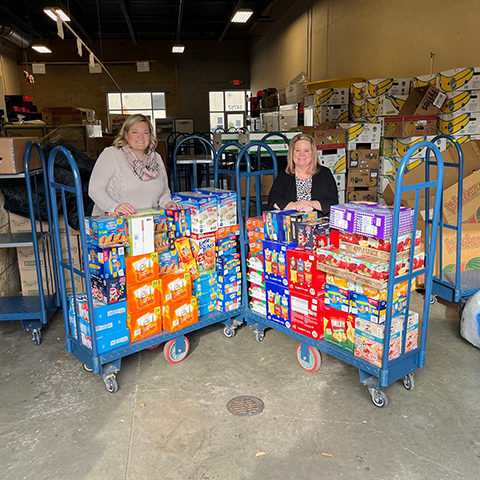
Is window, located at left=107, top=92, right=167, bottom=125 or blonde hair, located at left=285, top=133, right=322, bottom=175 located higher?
window, located at left=107, top=92, right=167, bottom=125

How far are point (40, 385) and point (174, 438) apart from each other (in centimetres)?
112

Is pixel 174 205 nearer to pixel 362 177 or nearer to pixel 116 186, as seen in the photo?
pixel 116 186

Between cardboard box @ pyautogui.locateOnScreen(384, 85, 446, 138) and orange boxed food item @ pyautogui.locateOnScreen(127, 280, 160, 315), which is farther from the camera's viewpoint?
cardboard box @ pyautogui.locateOnScreen(384, 85, 446, 138)

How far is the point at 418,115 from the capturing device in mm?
5816

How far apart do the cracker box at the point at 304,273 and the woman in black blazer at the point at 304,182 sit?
2.13ft

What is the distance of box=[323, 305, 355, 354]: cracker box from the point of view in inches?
109

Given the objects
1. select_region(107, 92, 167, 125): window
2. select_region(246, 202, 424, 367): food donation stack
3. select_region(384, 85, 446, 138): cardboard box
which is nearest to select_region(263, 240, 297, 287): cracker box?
select_region(246, 202, 424, 367): food donation stack

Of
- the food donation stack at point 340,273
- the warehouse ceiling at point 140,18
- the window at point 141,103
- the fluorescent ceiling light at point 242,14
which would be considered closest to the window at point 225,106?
the window at point 141,103

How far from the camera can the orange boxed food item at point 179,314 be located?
125 inches

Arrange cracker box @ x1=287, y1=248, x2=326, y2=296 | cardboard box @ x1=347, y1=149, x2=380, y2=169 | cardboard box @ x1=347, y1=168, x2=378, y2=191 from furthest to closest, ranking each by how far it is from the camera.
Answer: cardboard box @ x1=347, y1=168, x2=378, y2=191
cardboard box @ x1=347, y1=149, x2=380, y2=169
cracker box @ x1=287, y1=248, x2=326, y2=296

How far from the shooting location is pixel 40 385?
302 centimetres

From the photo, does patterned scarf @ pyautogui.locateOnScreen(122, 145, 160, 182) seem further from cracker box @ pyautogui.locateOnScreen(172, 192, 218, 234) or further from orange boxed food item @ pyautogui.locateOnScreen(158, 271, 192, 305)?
orange boxed food item @ pyautogui.locateOnScreen(158, 271, 192, 305)

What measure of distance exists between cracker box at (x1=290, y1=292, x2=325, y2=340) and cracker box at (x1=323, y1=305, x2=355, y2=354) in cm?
4

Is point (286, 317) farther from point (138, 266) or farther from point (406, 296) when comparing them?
point (138, 266)
